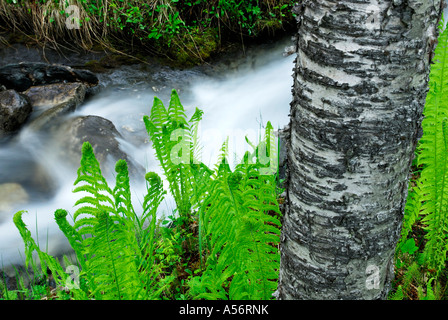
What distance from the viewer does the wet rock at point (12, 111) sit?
195 inches

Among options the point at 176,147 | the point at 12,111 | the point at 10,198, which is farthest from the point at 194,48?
the point at 176,147

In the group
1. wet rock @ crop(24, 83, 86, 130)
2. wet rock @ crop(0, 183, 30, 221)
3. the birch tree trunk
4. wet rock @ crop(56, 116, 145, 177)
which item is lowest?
wet rock @ crop(0, 183, 30, 221)

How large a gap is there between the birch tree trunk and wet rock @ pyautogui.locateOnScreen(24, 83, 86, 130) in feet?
14.0

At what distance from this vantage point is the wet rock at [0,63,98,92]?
5.64m

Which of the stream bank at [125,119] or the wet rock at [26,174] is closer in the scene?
the stream bank at [125,119]

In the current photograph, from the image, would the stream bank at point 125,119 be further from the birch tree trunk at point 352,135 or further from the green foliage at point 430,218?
the birch tree trunk at point 352,135

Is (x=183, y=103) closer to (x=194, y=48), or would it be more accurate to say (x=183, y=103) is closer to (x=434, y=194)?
(x=194, y=48)

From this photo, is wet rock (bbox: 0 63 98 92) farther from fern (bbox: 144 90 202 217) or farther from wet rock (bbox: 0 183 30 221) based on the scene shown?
fern (bbox: 144 90 202 217)

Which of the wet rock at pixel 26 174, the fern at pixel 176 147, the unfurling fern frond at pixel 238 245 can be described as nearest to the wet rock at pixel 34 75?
the wet rock at pixel 26 174

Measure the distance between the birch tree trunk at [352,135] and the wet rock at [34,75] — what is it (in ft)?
16.5

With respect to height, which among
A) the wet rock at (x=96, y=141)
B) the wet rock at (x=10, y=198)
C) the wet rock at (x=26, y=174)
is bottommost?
the wet rock at (x=10, y=198)

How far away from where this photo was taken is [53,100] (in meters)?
5.49

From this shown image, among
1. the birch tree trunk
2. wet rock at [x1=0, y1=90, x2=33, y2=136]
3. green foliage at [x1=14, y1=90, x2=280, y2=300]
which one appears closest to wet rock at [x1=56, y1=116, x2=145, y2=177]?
wet rock at [x1=0, y1=90, x2=33, y2=136]

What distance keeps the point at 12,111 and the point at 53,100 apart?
2.02 feet
